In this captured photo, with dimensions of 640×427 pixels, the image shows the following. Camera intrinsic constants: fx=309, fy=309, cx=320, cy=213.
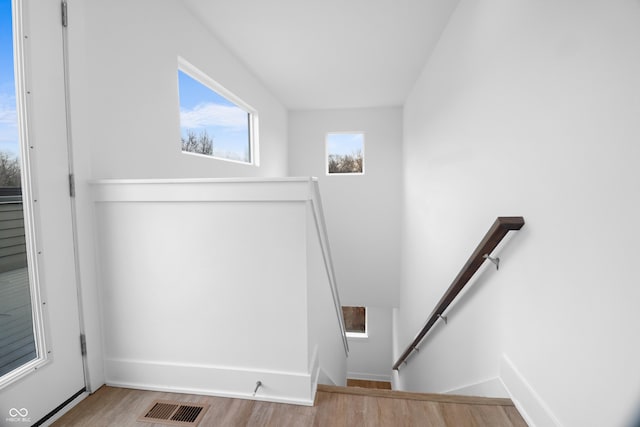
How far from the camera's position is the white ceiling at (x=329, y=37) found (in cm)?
257

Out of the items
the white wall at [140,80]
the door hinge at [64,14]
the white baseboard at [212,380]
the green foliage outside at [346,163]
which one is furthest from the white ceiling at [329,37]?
the white baseboard at [212,380]

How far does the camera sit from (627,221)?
0.89m

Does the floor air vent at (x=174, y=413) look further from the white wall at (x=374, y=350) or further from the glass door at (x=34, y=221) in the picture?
the white wall at (x=374, y=350)

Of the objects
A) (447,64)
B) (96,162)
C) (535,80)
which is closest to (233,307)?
(96,162)

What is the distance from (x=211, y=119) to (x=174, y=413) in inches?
105

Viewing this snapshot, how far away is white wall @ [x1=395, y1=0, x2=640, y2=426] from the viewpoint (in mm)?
910

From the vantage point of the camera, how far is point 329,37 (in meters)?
3.07

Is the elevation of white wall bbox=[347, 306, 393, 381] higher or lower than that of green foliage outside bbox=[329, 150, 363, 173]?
lower

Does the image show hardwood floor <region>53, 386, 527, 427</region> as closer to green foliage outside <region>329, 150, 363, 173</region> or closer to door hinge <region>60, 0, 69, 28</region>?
door hinge <region>60, 0, 69, 28</region>

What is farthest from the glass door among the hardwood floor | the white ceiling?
the white ceiling

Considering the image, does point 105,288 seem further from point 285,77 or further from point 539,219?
point 285,77

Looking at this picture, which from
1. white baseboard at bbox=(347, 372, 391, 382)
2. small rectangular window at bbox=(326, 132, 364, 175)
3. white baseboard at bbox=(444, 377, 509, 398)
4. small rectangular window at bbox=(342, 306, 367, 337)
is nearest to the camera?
white baseboard at bbox=(444, 377, 509, 398)

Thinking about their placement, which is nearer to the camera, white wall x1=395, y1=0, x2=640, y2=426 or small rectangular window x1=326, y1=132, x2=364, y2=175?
white wall x1=395, y1=0, x2=640, y2=426

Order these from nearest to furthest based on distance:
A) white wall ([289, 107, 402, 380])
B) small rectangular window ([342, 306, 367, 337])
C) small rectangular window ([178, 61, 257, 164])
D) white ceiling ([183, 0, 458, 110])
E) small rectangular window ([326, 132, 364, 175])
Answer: white ceiling ([183, 0, 458, 110]), small rectangular window ([178, 61, 257, 164]), white wall ([289, 107, 402, 380]), small rectangular window ([326, 132, 364, 175]), small rectangular window ([342, 306, 367, 337])
